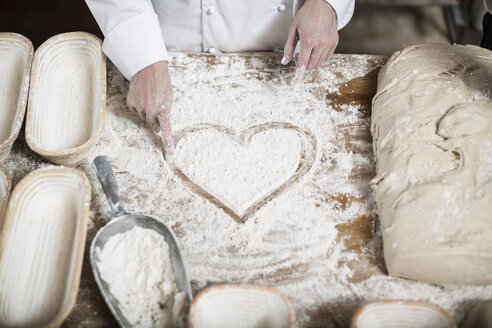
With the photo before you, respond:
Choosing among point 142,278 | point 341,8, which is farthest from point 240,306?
point 341,8

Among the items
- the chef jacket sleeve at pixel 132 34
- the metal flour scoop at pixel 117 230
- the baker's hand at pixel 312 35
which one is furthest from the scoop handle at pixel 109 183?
the baker's hand at pixel 312 35

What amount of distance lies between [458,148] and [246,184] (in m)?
0.59

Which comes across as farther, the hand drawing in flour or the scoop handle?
the hand drawing in flour

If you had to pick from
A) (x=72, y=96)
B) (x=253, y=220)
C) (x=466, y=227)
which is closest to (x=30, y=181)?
(x=72, y=96)

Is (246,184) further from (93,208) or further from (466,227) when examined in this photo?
(466,227)

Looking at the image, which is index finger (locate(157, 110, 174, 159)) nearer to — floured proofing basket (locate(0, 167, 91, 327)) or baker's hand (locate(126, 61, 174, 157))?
baker's hand (locate(126, 61, 174, 157))

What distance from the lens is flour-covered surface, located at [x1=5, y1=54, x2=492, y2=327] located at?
3.34 feet

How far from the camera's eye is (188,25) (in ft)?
4.88

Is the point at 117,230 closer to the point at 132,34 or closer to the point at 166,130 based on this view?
the point at 166,130

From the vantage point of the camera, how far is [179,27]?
59.2 inches

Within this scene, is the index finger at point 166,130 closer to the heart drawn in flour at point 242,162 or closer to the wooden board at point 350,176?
the heart drawn in flour at point 242,162

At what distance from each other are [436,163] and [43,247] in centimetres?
107

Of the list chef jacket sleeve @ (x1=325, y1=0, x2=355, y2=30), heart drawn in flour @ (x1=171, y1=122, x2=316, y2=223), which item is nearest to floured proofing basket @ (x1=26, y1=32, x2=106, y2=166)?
heart drawn in flour @ (x1=171, y1=122, x2=316, y2=223)

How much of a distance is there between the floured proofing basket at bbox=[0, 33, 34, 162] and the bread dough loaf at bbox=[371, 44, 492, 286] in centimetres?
112
